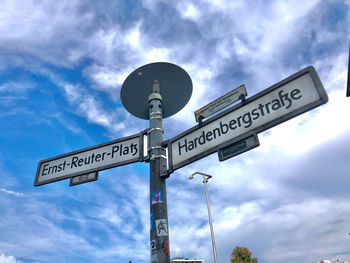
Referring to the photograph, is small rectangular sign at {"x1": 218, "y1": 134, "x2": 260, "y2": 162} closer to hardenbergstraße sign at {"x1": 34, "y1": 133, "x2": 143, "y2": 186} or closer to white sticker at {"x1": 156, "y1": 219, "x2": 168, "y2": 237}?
white sticker at {"x1": 156, "y1": 219, "x2": 168, "y2": 237}

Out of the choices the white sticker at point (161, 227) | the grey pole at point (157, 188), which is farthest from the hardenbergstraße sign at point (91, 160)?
the white sticker at point (161, 227)

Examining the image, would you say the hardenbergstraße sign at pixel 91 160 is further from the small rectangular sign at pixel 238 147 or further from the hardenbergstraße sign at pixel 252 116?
the small rectangular sign at pixel 238 147

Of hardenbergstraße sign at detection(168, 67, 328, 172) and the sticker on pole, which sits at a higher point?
hardenbergstraße sign at detection(168, 67, 328, 172)

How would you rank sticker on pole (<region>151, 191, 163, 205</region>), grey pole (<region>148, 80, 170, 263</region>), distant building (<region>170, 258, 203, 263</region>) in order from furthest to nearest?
1. distant building (<region>170, 258, 203, 263</region>)
2. sticker on pole (<region>151, 191, 163, 205</region>)
3. grey pole (<region>148, 80, 170, 263</region>)

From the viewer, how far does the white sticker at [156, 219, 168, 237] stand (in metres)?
3.56

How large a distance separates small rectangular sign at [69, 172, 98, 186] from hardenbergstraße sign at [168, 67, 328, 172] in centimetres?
164

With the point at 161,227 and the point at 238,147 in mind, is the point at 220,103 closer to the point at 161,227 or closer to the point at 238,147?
the point at 238,147

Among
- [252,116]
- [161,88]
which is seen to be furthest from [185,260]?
[252,116]

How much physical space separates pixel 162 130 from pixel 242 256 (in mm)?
35948

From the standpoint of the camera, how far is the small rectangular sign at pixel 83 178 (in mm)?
4734

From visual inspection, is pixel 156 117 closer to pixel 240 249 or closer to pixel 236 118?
pixel 236 118

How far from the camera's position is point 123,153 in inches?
188

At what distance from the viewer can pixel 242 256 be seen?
3422cm

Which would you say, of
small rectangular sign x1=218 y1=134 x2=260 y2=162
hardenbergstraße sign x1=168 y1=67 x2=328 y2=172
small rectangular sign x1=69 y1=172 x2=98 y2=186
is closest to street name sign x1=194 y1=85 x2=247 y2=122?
hardenbergstraße sign x1=168 y1=67 x2=328 y2=172
